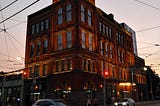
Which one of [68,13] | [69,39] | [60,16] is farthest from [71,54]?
[60,16]

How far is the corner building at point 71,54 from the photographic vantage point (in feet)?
→ 117

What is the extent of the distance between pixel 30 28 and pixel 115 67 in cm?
1982

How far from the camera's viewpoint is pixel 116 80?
46.7m

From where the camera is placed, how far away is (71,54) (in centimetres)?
3594

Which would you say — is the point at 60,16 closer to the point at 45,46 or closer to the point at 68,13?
the point at 68,13

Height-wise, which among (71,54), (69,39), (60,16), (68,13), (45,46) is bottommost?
(71,54)

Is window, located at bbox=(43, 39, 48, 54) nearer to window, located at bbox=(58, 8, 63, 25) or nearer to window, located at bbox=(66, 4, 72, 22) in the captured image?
window, located at bbox=(58, 8, 63, 25)

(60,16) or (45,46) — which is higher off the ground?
(60,16)

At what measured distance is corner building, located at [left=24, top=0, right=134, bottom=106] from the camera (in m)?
35.5

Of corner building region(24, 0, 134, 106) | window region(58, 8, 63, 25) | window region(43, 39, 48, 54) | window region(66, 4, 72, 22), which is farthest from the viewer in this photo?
window region(43, 39, 48, 54)

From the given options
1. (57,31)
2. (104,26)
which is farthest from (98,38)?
(57,31)

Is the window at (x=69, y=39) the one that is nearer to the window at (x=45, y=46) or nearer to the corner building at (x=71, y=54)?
the corner building at (x=71, y=54)

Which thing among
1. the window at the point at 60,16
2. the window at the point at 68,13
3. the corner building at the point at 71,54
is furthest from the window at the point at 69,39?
the window at the point at 60,16

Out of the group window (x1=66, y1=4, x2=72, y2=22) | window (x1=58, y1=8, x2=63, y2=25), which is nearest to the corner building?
window (x1=58, y1=8, x2=63, y2=25)
